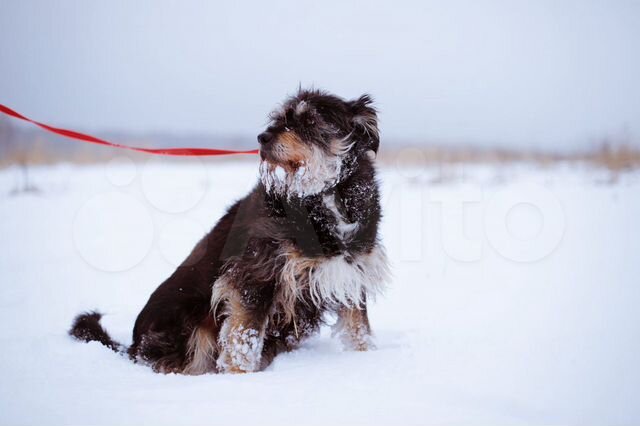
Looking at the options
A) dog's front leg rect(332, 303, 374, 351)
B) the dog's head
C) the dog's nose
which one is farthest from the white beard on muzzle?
dog's front leg rect(332, 303, 374, 351)

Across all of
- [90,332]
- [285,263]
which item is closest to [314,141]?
[285,263]

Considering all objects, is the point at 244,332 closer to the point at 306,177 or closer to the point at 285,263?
the point at 285,263

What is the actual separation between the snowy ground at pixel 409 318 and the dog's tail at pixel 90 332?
7.1 inches

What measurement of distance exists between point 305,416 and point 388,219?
8.02m

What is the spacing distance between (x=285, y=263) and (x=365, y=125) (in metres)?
1.37

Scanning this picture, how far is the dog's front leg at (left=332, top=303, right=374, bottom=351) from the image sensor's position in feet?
12.9

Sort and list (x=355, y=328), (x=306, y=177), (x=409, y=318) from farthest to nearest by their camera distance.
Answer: (x=409, y=318) < (x=355, y=328) < (x=306, y=177)

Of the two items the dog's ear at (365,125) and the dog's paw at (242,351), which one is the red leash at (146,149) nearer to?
the dog's ear at (365,125)

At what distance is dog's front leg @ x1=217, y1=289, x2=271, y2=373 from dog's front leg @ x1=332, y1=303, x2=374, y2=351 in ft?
2.36

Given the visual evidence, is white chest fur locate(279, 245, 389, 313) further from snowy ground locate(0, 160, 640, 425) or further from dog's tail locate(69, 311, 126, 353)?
dog's tail locate(69, 311, 126, 353)

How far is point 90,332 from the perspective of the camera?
156 inches

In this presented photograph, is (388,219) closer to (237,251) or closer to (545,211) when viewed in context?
(545,211)

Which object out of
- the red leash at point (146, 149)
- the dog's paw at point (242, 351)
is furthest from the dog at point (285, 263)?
the red leash at point (146, 149)

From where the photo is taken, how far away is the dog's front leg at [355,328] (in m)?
3.92
